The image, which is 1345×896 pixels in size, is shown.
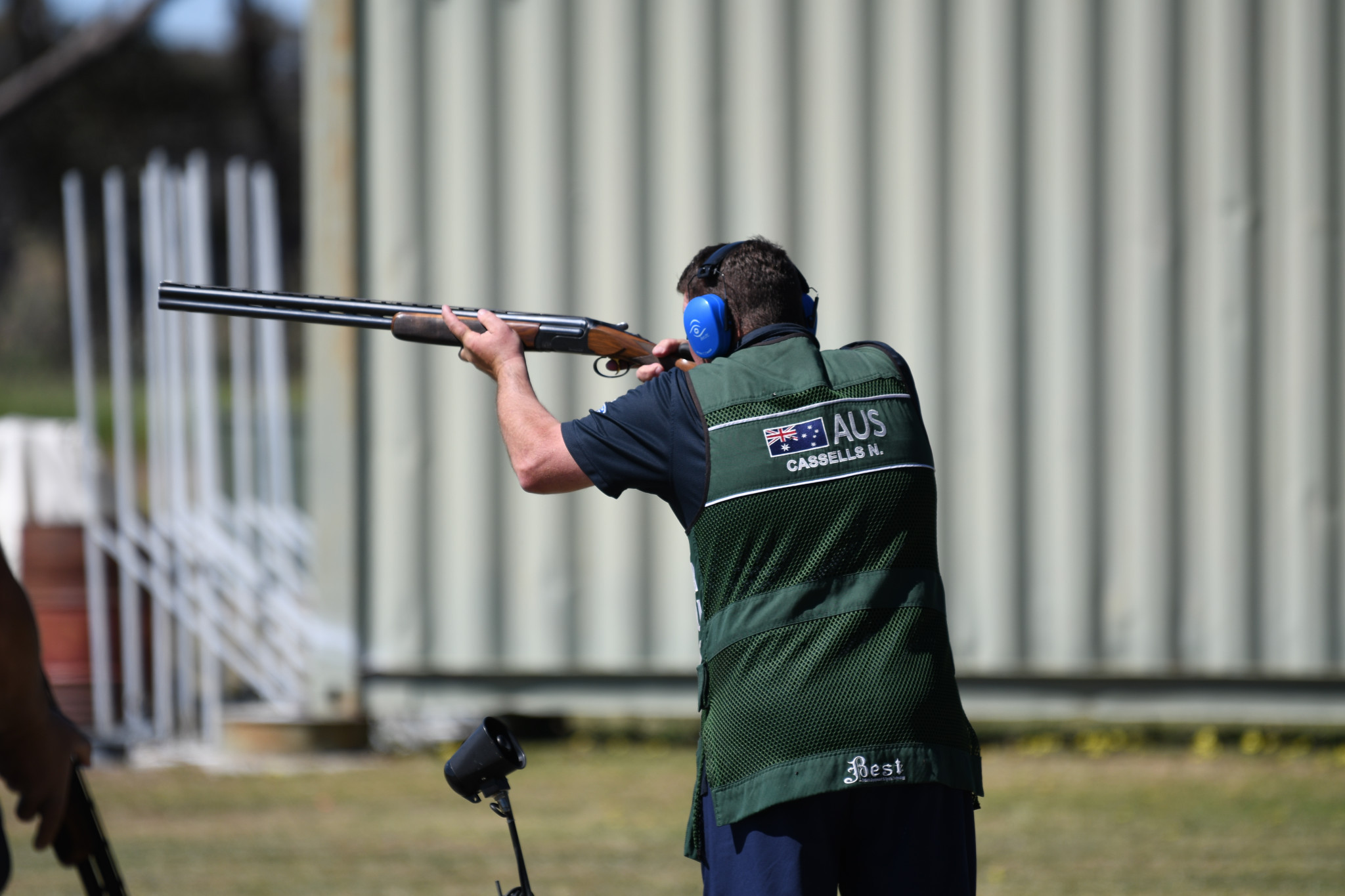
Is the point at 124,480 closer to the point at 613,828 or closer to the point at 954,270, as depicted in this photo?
the point at 613,828

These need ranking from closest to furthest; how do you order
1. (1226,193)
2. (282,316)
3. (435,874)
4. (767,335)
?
(767,335)
(282,316)
(435,874)
(1226,193)

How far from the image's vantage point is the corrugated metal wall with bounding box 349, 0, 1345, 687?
7.43 metres

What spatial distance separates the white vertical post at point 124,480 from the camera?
24.7ft

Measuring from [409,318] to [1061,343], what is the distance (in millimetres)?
4524

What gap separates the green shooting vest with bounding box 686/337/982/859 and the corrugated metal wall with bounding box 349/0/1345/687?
4473 mm

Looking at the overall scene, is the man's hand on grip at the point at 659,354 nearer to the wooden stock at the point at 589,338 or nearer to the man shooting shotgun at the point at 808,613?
the wooden stock at the point at 589,338

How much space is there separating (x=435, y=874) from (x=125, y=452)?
3.40 meters

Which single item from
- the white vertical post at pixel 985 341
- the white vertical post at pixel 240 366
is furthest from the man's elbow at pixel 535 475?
the white vertical post at pixel 240 366

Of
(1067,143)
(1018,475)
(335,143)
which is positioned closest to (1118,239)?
(1067,143)

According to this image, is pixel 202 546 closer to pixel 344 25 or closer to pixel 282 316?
pixel 344 25

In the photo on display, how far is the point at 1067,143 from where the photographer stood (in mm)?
7492

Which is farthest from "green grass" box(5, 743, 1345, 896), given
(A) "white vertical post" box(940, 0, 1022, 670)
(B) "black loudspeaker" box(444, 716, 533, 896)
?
(B) "black loudspeaker" box(444, 716, 533, 896)

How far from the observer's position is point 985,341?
749 centimetres

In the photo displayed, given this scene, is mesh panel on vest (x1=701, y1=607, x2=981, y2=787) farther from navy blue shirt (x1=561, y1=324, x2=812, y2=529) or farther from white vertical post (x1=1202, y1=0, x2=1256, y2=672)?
white vertical post (x1=1202, y1=0, x2=1256, y2=672)
